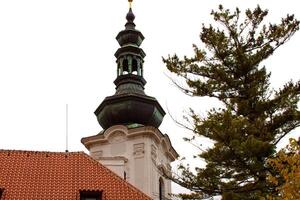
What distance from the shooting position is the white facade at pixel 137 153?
32875 millimetres

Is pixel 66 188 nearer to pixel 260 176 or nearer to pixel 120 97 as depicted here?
pixel 260 176

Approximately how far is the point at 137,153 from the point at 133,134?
3.26 feet

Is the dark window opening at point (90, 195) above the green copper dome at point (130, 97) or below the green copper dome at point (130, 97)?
below

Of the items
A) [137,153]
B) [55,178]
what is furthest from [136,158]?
[55,178]

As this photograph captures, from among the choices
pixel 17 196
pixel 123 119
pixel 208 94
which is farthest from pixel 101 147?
pixel 208 94

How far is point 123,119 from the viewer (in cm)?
3572

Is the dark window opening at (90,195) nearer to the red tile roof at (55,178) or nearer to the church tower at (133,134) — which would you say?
the red tile roof at (55,178)

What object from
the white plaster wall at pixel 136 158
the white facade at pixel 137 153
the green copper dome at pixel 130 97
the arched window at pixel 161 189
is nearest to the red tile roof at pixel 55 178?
the white plaster wall at pixel 136 158

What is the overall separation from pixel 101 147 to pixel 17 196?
540 inches

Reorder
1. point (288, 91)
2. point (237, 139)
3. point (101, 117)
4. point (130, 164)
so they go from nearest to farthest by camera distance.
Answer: point (237, 139), point (288, 91), point (130, 164), point (101, 117)

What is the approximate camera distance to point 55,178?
73.8 ft

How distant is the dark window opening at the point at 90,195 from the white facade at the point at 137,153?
9.96 meters

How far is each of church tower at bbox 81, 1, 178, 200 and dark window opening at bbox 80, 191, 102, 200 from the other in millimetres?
9693

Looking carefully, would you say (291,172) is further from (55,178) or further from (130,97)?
(130,97)
